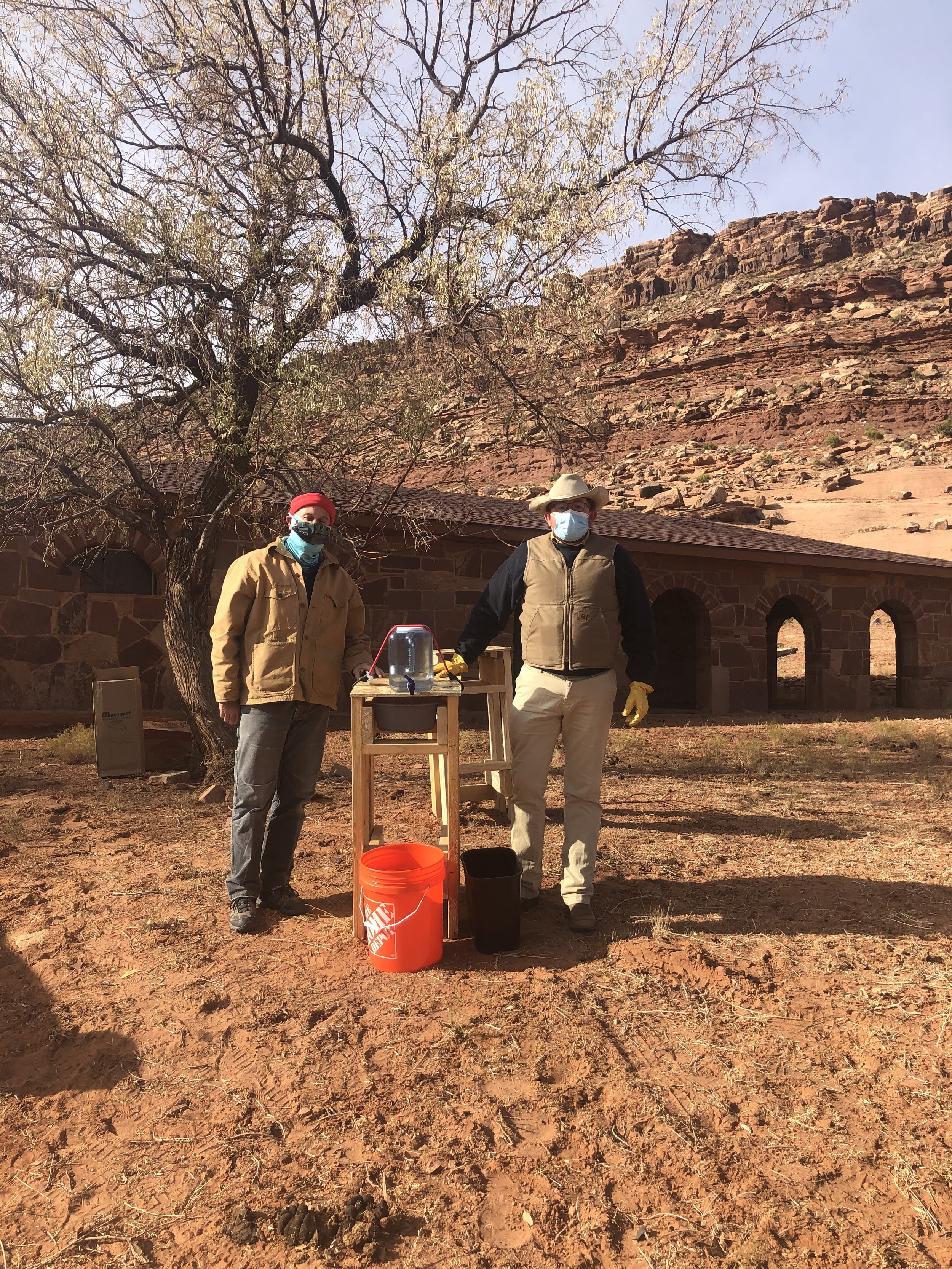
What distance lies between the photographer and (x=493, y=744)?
5305mm

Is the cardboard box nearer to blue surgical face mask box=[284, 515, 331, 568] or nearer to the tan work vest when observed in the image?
blue surgical face mask box=[284, 515, 331, 568]

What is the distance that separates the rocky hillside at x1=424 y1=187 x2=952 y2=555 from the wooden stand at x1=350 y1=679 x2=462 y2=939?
2576cm

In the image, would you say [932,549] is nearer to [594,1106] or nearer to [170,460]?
[170,460]

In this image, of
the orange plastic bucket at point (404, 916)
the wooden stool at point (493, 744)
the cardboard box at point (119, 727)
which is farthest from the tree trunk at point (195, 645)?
the orange plastic bucket at point (404, 916)

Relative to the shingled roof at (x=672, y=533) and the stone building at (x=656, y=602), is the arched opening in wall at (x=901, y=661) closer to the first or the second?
the stone building at (x=656, y=602)

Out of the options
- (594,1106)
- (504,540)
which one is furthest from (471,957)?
(504,540)

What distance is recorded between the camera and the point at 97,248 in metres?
6.27

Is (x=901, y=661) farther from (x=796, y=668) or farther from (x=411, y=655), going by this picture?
(x=411, y=655)

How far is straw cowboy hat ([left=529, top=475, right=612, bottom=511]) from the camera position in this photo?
378 centimetres

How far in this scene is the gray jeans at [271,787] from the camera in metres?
3.62

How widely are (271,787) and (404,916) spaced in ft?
2.93

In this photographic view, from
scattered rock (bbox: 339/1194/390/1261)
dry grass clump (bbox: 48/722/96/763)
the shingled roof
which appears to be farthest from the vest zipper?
the shingled roof

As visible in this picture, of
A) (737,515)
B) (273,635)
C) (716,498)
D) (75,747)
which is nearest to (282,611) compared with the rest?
(273,635)

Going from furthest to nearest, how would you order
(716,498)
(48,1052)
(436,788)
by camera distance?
(716,498), (436,788), (48,1052)
